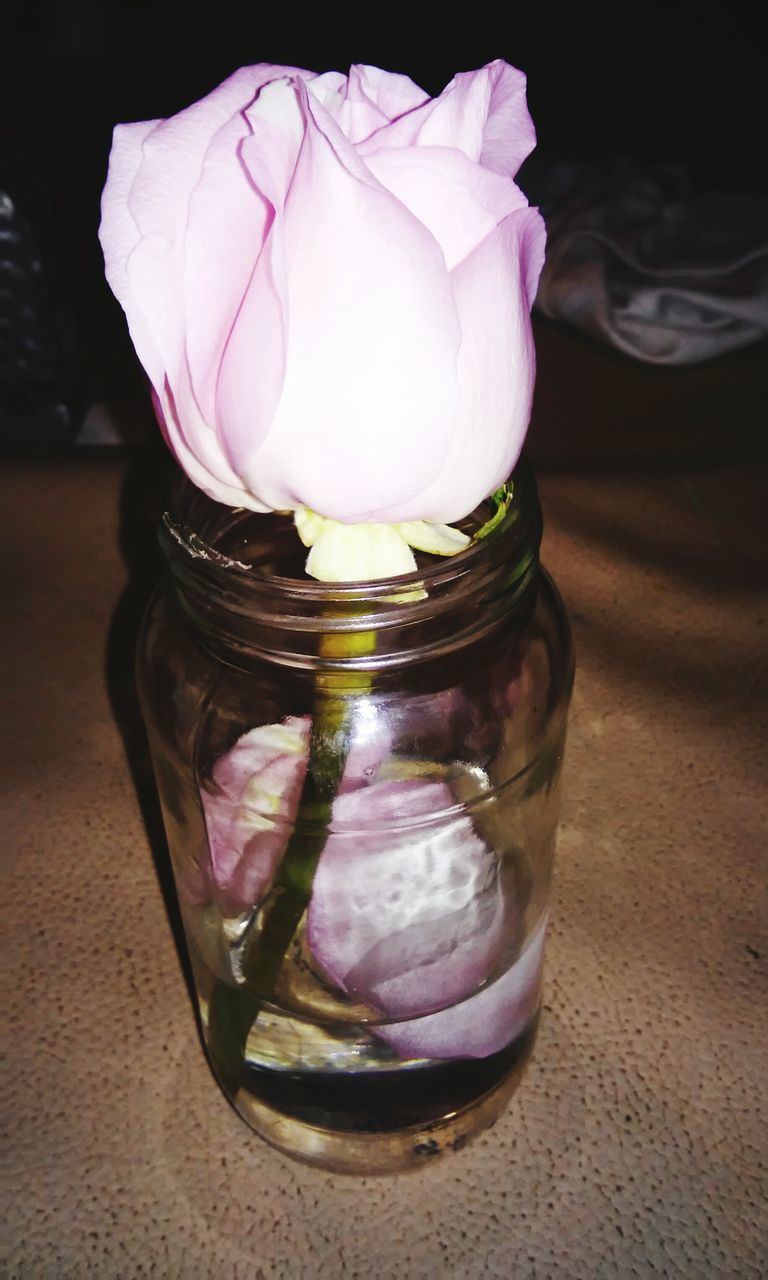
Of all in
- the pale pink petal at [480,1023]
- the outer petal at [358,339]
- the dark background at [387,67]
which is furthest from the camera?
the dark background at [387,67]

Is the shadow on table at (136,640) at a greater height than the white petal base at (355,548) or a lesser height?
lesser

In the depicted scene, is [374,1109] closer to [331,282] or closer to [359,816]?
[359,816]

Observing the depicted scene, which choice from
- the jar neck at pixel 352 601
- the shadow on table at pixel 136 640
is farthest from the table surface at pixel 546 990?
the jar neck at pixel 352 601

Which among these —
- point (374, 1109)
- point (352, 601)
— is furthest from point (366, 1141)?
point (352, 601)

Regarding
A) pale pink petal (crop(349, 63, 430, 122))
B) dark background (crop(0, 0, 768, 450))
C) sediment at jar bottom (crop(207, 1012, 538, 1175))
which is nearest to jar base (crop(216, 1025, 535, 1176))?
sediment at jar bottom (crop(207, 1012, 538, 1175))

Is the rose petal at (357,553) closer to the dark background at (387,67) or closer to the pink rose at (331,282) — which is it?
the pink rose at (331,282)

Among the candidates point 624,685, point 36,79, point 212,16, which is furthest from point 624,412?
point 212,16

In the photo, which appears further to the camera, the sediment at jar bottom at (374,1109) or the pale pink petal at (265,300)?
the sediment at jar bottom at (374,1109)

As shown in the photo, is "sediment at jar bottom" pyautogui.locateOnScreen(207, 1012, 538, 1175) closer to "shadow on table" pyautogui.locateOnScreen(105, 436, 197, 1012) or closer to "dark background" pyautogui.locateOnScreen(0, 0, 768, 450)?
"shadow on table" pyautogui.locateOnScreen(105, 436, 197, 1012)

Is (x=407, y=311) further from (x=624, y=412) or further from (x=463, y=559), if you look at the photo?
(x=624, y=412)
